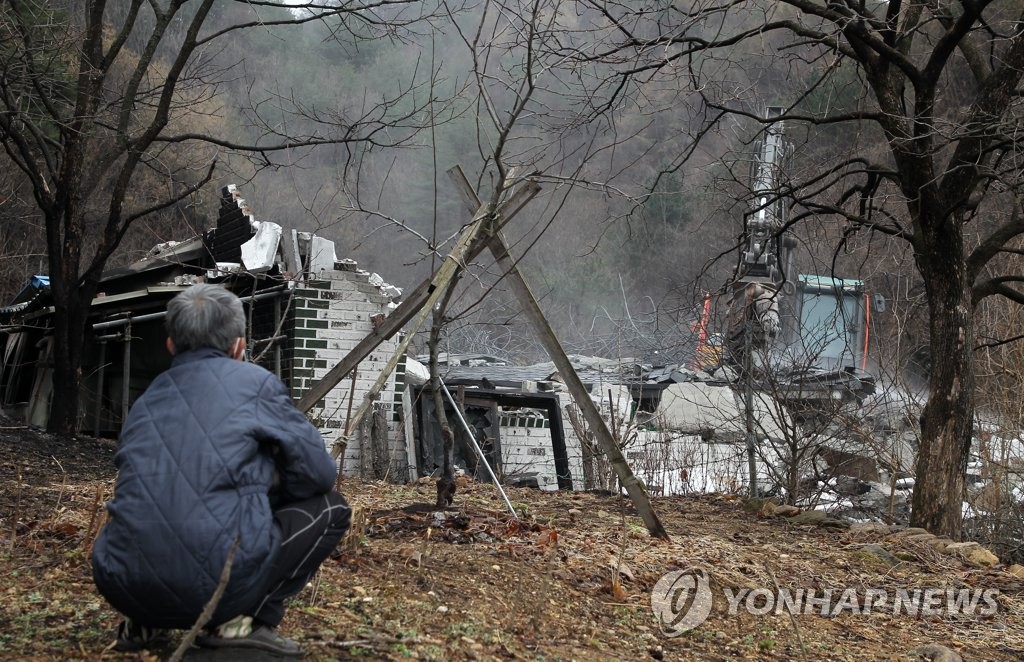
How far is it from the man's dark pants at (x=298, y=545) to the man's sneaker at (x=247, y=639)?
0.12ft

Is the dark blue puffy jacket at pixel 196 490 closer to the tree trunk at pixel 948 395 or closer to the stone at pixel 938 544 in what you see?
the stone at pixel 938 544

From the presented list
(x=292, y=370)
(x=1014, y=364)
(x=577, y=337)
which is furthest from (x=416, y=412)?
(x=577, y=337)

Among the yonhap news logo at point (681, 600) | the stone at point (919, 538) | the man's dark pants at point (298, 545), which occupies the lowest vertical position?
the yonhap news logo at point (681, 600)

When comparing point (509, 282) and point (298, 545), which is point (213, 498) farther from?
point (509, 282)

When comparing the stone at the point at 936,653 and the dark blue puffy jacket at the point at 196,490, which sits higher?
the dark blue puffy jacket at the point at 196,490

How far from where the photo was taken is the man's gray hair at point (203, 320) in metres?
2.88

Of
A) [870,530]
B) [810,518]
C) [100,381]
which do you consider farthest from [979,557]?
[100,381]

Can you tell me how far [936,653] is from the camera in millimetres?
4320

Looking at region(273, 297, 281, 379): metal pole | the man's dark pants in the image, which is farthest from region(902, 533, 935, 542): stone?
region(273, 297, 281, 379): metal pole

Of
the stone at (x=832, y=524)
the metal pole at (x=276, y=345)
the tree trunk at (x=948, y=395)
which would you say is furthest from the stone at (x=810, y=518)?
the metal pole at (x=276, y=345)

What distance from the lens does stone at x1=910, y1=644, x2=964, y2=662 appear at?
423 centimetres

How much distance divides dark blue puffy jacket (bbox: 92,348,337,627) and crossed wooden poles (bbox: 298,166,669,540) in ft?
5.94

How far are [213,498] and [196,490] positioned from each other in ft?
0.17

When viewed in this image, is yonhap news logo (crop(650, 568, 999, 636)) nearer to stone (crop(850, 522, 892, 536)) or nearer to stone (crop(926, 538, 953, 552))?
stone (crop(926, 538, 953, 552))
